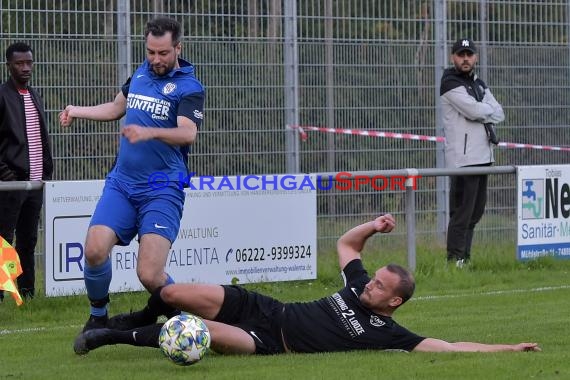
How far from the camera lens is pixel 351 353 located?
8688 millimetres

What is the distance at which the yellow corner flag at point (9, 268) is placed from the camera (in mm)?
11047

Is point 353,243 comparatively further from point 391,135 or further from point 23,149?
point 391,135

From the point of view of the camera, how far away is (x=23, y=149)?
1205 centimetres

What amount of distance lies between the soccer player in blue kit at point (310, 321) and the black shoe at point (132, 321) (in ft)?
0.77

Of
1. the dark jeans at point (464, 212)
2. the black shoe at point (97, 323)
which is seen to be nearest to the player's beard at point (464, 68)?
the dark jeans at point (464, 212)

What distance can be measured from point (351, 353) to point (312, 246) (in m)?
4.90

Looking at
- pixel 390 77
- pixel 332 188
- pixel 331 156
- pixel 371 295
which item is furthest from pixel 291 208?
pixel 371 295

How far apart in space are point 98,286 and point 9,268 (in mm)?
2327

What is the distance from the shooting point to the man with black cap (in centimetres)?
1462

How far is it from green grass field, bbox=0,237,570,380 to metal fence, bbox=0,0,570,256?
1.38 m

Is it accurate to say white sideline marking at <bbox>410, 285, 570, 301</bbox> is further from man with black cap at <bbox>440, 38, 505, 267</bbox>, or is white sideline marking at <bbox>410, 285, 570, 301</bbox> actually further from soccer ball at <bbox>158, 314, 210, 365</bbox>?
soccer ball at <bbox>158, 314, 210, 365</bbox>

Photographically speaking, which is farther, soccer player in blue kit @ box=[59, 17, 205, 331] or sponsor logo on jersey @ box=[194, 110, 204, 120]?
sponsor logo on jersey @ box=[194, 110, 204, 120]

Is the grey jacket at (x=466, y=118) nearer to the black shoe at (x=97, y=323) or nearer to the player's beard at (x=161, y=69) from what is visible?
the player's beard at (x=161, y=69)

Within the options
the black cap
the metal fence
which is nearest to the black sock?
the metal fence
